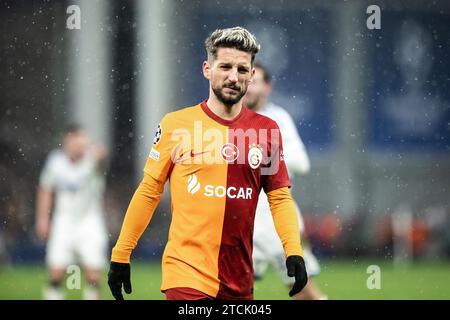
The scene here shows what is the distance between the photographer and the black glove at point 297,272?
17.2ft

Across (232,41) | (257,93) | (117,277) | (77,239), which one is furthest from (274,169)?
(77,239)

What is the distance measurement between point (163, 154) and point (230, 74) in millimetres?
523

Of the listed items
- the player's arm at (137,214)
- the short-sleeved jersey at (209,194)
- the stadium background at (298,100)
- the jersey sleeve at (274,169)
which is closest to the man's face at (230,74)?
the short-sleeved jersey at (209,194)

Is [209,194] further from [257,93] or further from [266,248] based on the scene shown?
[266,248]

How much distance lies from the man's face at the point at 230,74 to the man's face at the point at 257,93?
225 centimetres

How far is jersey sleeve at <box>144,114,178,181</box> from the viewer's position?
5.29m

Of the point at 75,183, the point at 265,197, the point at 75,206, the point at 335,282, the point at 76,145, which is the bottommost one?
the point at 335,282

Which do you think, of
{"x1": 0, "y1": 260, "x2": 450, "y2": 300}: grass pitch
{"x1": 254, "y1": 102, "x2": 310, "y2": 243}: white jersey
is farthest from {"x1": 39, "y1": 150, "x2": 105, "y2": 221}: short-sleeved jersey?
{"x1": 254, "y1": 102, "x2": 310, "y2": 243}: white jersey

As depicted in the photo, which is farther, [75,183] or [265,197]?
[75,183]

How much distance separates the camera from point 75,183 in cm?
Result: 1104

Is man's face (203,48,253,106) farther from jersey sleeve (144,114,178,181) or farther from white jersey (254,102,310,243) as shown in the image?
white jersey (254,102,310,243)

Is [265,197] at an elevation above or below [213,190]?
above

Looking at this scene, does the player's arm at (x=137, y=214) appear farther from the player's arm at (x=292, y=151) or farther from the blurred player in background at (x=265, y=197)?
the player's arm at (x=292, y=151)
